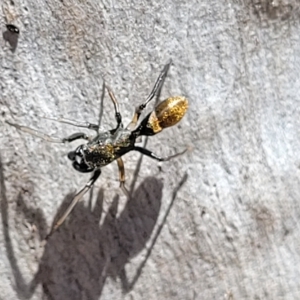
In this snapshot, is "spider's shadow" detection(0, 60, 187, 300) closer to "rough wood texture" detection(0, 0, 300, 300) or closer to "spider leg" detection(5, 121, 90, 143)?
"rough wood texture" detection(0, 0, 300, 300)

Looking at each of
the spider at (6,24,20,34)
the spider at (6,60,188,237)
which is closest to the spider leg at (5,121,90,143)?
the spider at (6,60,188,237)

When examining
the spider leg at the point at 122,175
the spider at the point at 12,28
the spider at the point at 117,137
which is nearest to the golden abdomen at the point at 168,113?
the spider at the point at 117,137

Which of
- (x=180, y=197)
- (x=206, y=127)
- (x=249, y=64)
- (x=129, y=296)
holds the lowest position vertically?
(x=129, y=296)

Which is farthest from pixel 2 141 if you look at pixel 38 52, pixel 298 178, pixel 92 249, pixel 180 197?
pixel 298 178

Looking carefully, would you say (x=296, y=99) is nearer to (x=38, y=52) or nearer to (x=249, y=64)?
(x=249, y=64)

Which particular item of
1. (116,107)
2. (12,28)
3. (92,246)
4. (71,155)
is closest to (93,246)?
(92,246)

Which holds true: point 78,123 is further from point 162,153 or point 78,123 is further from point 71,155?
point 162,153

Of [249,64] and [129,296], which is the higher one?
[249,64]
